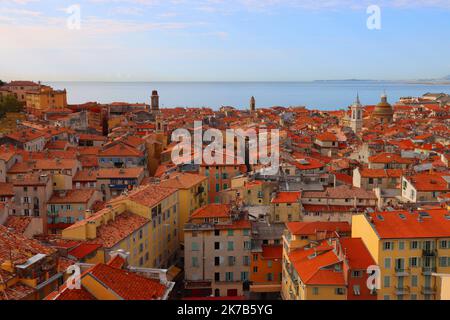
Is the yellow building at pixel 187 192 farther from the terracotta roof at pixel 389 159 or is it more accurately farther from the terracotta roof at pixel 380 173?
the terracotta roof at pixel 389 159

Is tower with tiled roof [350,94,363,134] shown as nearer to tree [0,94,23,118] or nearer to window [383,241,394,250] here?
tree [0,94,23,118]

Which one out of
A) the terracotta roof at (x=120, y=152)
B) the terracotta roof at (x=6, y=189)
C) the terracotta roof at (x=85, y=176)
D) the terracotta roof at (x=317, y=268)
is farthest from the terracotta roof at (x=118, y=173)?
the terracotta roof at (x=317, y=268)

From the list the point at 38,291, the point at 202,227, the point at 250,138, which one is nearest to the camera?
the point at 38,291

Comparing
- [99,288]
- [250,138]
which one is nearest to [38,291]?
[99,288]

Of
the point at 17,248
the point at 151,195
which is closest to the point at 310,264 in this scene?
the point at 151,195
